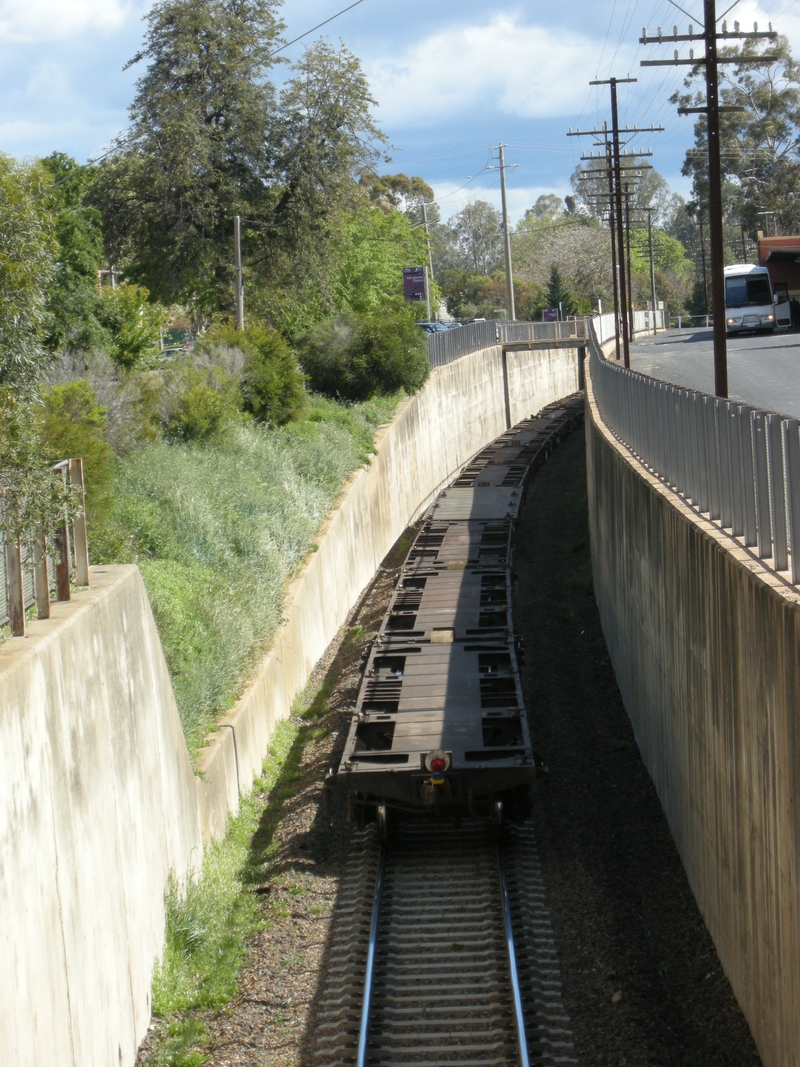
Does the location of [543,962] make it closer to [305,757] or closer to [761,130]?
[305,757]

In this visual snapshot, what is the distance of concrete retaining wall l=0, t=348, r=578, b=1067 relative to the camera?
6.82 metres

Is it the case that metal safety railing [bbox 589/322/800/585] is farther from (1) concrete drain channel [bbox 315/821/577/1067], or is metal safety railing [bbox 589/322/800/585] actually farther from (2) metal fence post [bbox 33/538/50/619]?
(2) metal fence post [bbox 33/538/50/619]

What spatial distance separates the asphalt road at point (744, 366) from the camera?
22.9 m

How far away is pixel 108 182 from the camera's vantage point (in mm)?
40375

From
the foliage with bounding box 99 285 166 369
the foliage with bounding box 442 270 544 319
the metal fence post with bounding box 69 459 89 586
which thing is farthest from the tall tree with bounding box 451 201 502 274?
the metal fence post with bounding box 69 459 89 586

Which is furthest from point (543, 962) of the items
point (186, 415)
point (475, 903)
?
point (186, 415)

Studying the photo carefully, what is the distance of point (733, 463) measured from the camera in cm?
930

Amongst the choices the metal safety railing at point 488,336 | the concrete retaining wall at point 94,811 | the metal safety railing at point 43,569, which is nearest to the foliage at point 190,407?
the concrete retaining wall at point 94,811

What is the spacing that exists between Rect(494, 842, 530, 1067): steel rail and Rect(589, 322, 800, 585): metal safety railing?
3720 millimetres

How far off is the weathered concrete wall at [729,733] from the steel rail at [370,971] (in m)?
2.73

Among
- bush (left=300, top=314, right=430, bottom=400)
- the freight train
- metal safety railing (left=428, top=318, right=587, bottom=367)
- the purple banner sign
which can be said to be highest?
the purple banner sign

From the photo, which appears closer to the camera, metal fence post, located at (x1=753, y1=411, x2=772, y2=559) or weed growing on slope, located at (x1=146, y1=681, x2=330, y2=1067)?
metal fence post, located at (x1=753, y1=411, x2=772, y2=559)

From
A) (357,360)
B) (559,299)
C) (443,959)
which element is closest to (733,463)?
(443,959)

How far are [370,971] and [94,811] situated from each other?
2.60 meters
